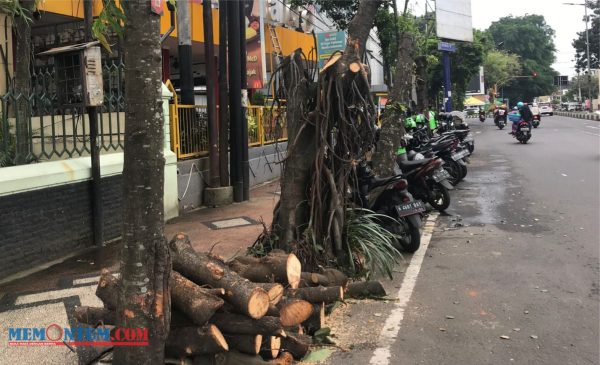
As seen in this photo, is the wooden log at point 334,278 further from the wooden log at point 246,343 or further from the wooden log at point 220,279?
the wooden log at point 246,343

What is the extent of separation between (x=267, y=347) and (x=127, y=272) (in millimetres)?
1204

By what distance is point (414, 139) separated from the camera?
12445 millimetres

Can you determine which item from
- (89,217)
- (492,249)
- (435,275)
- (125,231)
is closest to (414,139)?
(492,249)

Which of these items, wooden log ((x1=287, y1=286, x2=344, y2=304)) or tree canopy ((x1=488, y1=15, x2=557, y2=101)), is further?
tree canopy ((x1=488, y1=15, x2=557, y2=101))

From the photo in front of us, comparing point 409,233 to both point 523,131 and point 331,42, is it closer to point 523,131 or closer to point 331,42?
point 331,42

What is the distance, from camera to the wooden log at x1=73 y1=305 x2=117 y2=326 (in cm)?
373

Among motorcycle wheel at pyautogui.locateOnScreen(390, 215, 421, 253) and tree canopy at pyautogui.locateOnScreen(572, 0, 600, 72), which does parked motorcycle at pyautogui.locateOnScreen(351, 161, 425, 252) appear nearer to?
motorcycle wheel at pyautogui.locateOnScreen(390, 215, 421, 253)

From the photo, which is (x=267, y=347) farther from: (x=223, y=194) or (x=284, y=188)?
(x=223, y=194)

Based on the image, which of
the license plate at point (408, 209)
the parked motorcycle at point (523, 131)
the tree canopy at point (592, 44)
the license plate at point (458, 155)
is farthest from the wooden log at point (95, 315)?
the tree canopy at point (592, 44)

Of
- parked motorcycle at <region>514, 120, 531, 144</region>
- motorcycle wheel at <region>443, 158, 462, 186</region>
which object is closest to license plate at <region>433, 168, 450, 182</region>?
motorcycle wheel at <region>443, 158, 462, 186</region>

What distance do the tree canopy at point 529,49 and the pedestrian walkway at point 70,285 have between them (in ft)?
261

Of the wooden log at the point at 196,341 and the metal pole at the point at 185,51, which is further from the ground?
the metal pole at the point at 185,51

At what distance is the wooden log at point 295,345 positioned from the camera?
3.89m

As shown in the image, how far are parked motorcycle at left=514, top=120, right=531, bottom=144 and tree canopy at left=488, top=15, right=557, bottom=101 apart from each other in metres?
62.9
